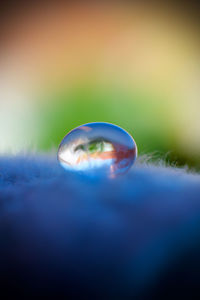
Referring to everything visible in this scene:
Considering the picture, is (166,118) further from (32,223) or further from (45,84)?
(32,223)

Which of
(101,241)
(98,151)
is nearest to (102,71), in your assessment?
(98,151)

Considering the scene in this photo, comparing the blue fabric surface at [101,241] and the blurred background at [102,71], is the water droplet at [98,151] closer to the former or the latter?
the blue fabric surface at [101,241]

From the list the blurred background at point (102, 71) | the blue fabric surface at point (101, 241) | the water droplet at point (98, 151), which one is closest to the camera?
the blue fabric surface at point (101, 241)

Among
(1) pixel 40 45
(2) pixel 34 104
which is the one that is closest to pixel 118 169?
(2) pixel 34 104

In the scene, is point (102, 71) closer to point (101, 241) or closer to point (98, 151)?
point (98, 151)

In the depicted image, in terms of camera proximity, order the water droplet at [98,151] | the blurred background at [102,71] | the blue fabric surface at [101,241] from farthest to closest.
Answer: the blurred background at [102,71], the water droplet at [98,151], the blue fabric surface at [101,241]

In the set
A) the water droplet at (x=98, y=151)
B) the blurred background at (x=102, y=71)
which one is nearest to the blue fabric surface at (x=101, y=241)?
the water droplet at (x=98, y=151)
